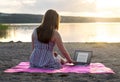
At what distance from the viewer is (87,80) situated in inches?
295

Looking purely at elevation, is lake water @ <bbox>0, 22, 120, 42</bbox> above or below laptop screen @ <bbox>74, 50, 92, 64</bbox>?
below

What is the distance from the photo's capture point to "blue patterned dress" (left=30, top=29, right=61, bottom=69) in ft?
28.8

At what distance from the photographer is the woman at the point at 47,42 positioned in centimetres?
865

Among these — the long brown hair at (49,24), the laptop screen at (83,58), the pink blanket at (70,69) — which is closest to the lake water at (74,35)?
the laptop screen at (83,58)

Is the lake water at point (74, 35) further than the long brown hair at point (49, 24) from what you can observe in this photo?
Yes

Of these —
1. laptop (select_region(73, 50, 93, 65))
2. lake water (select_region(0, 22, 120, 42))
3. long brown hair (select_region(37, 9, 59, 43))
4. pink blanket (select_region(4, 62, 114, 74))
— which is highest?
long brown hair (select_region(37, 9, 59, 43))

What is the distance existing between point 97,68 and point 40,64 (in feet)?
3.74

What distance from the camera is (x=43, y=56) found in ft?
29.1

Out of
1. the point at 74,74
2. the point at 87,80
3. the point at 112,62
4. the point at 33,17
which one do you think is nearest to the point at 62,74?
the point at 74,74

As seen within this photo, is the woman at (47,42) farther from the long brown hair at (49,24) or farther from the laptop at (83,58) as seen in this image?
the laptop at (83,58)

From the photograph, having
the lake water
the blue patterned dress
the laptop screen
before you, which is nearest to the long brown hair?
the blue patterned dress

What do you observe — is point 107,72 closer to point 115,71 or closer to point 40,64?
point 115,71

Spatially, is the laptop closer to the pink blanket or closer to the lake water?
the pink blanket

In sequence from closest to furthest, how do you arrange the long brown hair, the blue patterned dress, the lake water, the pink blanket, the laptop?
the pink blanket < the long brown hair < the blue patterned dress < the laptop < the lake water
